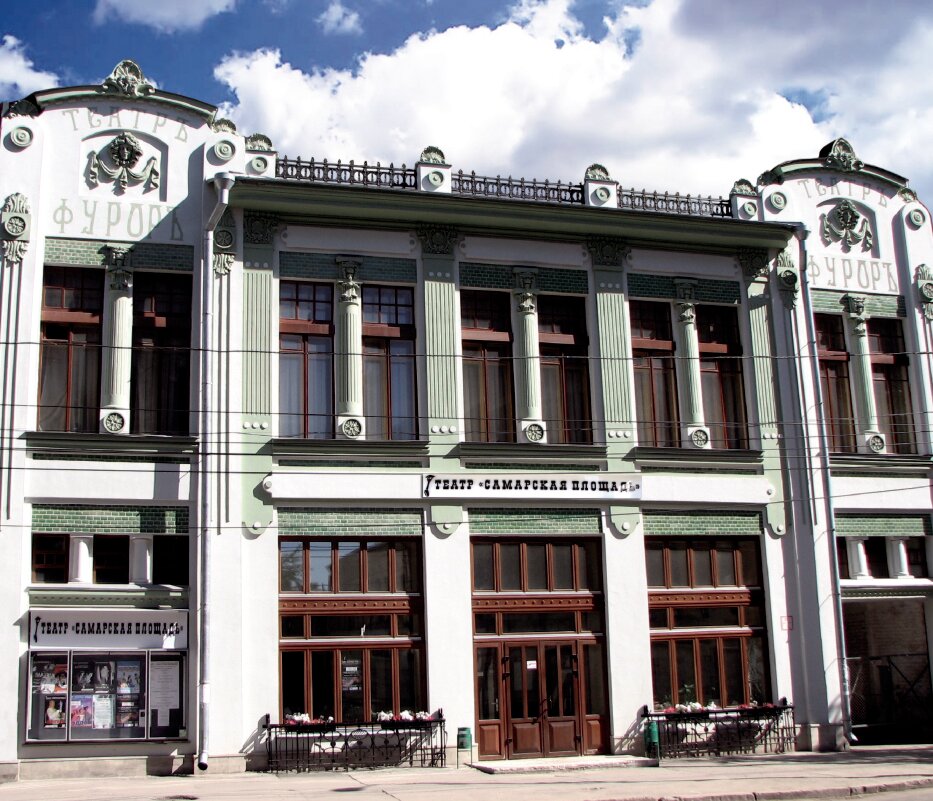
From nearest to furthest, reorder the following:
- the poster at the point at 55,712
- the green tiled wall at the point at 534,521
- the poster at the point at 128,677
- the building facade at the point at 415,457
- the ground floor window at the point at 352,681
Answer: the poster at the point at 55,712 → the poster at the point at 128,677 → the building facade at the point at 415,457 → the ground floor window at the point at 352,681 → the green tiled wall at the point at 534,521

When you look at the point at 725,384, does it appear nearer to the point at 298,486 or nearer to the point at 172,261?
the point at 298,486

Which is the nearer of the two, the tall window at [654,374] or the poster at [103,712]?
the poster at [103,712]

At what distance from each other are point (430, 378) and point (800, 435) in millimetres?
8281

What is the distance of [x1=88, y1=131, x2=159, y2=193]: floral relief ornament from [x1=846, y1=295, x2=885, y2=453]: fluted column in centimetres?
1566

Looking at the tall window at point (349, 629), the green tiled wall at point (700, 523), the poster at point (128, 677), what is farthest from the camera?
the green tiled wall at point (700, 523)

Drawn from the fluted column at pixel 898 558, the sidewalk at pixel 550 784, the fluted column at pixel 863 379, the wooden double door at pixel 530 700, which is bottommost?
the sidewalk at pixel 550 784

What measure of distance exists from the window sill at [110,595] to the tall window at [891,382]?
15.8 meters

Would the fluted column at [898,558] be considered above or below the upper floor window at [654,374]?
below

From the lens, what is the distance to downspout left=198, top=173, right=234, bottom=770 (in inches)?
764

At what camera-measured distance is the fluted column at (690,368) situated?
2361 centimetres

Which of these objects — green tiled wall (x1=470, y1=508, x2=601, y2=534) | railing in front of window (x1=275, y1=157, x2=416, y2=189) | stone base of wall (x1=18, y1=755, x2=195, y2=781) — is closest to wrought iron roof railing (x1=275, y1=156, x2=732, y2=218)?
railing in front of window (x1=275, y1=157, x2=416, y2=189)

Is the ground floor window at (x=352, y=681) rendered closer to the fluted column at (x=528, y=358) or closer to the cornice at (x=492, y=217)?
the fluted column at (x=528, y=358)

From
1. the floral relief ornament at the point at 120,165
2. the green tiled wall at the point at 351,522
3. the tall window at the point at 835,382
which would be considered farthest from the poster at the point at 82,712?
the tall window at the point at 835,382

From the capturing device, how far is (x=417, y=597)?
21.2 metres
